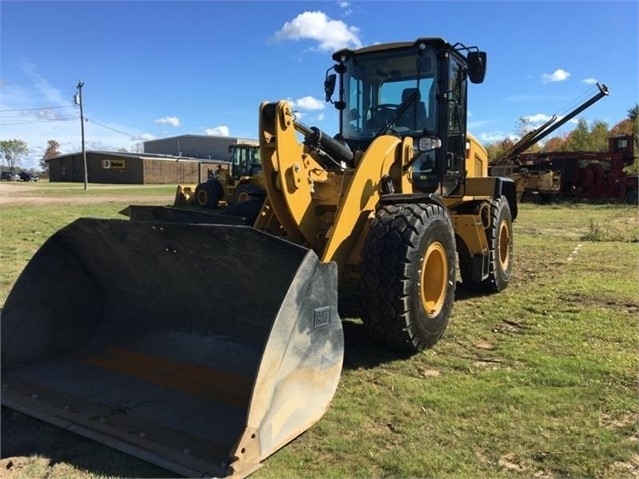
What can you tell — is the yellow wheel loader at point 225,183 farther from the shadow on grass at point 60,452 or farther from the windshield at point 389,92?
the shadow on grass at point 60,452

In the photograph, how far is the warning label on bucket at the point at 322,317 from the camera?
3289mm

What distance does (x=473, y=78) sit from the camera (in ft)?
19.6

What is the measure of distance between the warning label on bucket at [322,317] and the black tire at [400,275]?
859 mm

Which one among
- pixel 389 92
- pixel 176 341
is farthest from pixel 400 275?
pixel 389 92

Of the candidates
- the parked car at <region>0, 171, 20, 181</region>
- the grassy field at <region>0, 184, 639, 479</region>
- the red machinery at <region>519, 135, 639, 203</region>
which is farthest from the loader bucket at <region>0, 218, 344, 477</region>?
the parked car at <region>0, 171, 20, 181</region>

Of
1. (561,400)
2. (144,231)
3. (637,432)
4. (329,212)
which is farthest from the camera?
(329,212)

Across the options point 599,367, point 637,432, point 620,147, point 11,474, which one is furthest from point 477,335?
point 620,147

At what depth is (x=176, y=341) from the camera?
4.22 metres

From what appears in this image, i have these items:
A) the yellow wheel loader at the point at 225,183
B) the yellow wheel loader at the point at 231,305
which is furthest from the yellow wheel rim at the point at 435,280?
the yellow wheel loader at the point at 225,183

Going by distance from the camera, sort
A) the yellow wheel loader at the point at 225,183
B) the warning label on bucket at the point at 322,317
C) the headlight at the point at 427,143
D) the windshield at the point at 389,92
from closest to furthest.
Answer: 1. the warning label on bucket at the point at 322,317
2. the headlight at the point at 427,143
3. the windshield at the point at 389,92
4. the yellow wheel loader at the point at 225,183

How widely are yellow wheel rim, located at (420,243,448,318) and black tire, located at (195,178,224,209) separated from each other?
1573cm

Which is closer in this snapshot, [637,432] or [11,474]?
[11,474]

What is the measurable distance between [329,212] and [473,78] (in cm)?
236

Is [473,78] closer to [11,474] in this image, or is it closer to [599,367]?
[599,367]
